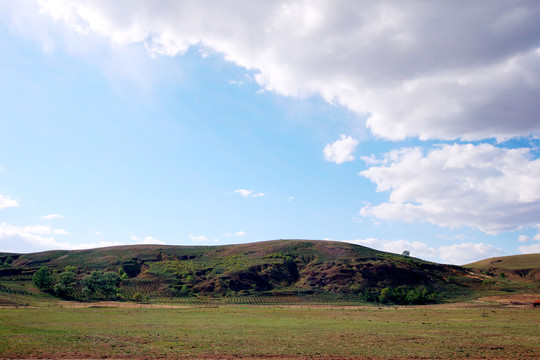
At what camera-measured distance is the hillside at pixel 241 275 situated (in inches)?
4624

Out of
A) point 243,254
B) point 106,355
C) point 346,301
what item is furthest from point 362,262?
point 106,355

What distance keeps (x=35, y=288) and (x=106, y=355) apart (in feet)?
365

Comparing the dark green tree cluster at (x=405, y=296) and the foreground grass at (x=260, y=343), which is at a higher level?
the foreground grass at (x=260, y=343)

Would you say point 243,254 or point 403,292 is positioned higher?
point 243,254

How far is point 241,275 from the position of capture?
13788cm

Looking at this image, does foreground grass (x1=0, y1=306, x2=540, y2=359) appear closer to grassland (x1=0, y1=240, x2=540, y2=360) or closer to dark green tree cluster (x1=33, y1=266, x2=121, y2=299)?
grassland (x1=0, y1=240, x2=540, y2=360)

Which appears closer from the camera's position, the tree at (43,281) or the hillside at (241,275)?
the tree at (43,281)

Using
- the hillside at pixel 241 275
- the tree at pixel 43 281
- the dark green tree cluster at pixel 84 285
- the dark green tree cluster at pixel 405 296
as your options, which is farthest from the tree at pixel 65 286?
the dark green tree cluster at pixel 405 296

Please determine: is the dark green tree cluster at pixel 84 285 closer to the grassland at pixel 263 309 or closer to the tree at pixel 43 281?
the tree at pixel 43 281

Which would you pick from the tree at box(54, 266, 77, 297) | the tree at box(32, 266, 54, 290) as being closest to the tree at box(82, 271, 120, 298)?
the tree at box(54, 266, 77, 297)

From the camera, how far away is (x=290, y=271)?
151 meters

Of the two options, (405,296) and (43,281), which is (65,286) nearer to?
(43,281)

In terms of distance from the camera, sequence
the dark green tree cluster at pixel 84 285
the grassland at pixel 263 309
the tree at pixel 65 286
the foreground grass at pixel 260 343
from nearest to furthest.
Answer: the foreground grass at pixel 260 343
the grassland at pixel 263 309
the tree at pixel 65 286
the dark green tree cluster at pixel 84 285

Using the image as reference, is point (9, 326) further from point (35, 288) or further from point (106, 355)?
point (35, 288)
